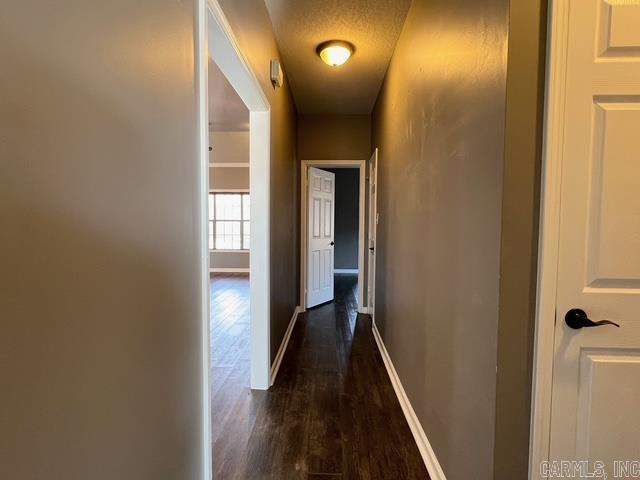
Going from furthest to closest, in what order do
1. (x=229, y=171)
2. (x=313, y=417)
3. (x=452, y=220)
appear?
(x=229, y=171)
(x=313, y=417)
(x=452, y=220)

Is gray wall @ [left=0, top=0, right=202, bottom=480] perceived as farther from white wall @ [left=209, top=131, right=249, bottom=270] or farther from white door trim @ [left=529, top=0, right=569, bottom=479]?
white wall @ [left=209, top=131, right=249, bottom=270]

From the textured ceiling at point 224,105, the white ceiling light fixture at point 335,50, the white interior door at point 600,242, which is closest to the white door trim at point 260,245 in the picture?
the white ceiling light fixture at point 335,50

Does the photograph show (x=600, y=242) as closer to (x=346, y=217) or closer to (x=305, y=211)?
(x=305, y=211)

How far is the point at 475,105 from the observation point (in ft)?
4.02

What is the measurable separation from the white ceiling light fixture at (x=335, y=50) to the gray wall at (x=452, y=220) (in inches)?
19.3

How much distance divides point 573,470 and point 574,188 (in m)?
0.97

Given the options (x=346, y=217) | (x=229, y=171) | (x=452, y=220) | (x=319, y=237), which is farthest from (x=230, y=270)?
(x=452, y=220)

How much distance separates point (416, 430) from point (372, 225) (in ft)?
8.67

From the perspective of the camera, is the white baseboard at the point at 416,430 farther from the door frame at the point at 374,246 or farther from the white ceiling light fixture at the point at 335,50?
the white ceiling light fixture at the point at 335,50

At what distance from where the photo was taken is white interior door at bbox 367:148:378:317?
3889 millimetres

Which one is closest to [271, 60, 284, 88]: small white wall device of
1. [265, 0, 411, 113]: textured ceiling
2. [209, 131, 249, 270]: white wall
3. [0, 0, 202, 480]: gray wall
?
[265, 0, 411, 113]: textured ceiling

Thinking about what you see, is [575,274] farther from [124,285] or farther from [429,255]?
[124,285]

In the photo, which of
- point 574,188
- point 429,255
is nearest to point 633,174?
point 574,188

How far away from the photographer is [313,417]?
2.08m
